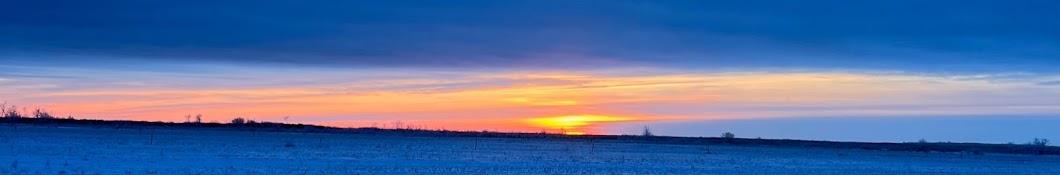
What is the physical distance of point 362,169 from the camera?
40.7 m

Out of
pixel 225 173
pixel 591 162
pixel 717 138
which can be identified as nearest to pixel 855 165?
pixel 591 162

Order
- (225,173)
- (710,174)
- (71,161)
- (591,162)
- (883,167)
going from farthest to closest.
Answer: (883,167)
(591,162)
(710,174)
(71,161)
(225,173)

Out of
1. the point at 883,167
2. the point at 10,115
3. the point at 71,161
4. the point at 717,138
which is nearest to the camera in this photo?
the point at 71,161

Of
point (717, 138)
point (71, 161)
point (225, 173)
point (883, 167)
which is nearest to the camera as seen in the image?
point (225, 173)

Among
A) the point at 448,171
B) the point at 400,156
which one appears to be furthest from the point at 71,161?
the point at 400,156

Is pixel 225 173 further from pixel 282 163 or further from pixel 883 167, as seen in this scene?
pixel 883 167

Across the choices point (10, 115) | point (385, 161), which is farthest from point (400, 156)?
point (10, 115)

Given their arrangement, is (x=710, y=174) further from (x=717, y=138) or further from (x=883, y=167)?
(x=717, y=138)

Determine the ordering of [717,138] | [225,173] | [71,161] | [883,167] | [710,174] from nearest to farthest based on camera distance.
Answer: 1. [225,173]
2. [71,161]
3. [710,174]
4. [883,167]
5. [717,138]

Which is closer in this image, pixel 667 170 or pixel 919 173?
pixel 667 170

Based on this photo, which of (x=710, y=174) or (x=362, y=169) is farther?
(x=710, y=174)

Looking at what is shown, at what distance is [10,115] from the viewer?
108812 millimetres

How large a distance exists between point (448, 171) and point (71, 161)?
9.88m

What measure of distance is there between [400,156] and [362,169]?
10751 mm
